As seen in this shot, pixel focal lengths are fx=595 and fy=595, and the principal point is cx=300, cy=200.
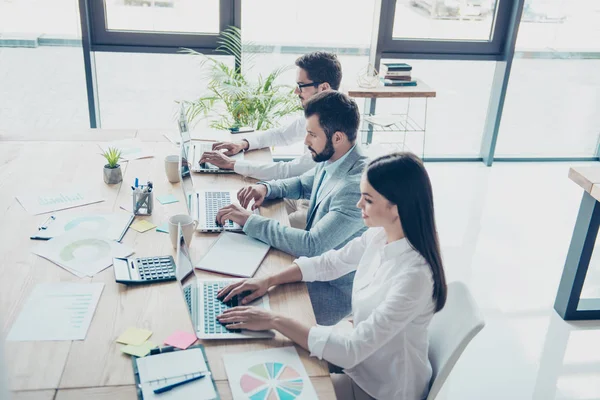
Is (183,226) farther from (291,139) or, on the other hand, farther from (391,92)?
(391,92)

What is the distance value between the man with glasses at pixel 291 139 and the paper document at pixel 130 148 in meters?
0.35

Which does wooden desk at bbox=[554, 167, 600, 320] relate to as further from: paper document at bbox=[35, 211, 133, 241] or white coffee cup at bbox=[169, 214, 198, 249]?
paper document at bbox=[35, 211, 133, 241]

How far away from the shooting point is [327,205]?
2.32 meters

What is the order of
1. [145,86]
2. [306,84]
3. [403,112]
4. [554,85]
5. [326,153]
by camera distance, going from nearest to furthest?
1. [326,153]
2. [306,84]
3. [145,86]
4. [403,112]
5. [554,85]

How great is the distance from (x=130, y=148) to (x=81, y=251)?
→ 39.5 inches

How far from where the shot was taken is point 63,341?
5.44 feet

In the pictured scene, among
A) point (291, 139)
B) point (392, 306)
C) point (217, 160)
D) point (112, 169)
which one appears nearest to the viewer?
point (392, 306)

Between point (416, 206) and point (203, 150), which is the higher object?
point (416, 206)

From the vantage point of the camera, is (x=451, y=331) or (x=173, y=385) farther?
(x=451, y=331)

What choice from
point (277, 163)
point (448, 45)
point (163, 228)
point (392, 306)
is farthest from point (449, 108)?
point (392, 306)

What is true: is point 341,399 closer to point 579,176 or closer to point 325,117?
point 325,117

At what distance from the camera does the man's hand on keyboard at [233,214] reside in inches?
87.9

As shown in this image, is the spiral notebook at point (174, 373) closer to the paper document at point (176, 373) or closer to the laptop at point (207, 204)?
the paper document at point (176, 373)

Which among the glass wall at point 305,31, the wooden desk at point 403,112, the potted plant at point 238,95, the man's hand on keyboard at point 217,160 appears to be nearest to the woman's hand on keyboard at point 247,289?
the man's hand on keyboard at point 217,160
